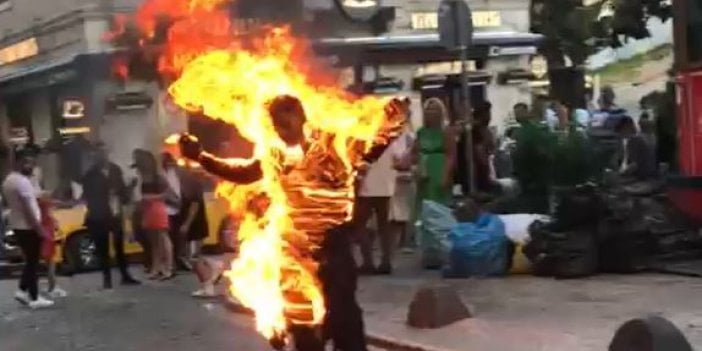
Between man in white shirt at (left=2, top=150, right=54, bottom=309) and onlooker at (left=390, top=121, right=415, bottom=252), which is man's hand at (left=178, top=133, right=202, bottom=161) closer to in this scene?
man in white shirt at (left=2, top=150, right=54, bottom=309)

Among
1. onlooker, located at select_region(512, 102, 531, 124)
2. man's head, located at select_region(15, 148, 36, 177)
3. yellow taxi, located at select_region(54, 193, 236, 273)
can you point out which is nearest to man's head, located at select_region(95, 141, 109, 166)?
man's head, located at select_region(15, 148, 36, 177)

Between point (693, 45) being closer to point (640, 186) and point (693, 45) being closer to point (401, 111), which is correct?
point (640, 186)

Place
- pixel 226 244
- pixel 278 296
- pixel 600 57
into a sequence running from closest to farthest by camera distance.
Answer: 1. pixel 278 296
2. pixel 226 244
3. pixel 600 57

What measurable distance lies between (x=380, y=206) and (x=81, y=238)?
5661 mm

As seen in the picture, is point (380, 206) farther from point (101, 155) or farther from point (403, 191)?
point (101, 155)

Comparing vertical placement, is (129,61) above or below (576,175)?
above

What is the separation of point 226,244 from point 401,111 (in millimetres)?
9949

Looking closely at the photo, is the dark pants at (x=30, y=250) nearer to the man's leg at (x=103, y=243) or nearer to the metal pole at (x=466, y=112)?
the man's leg at (x=103, y=243)

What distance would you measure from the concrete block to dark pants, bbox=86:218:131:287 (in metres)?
5.67

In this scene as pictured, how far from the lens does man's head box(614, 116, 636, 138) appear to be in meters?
18.3

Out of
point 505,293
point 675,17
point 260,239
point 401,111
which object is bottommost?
point 505,293

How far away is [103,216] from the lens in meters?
16.0

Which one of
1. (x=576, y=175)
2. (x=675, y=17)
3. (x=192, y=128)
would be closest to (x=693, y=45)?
(x=675, y=17)

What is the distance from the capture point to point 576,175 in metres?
14.3
